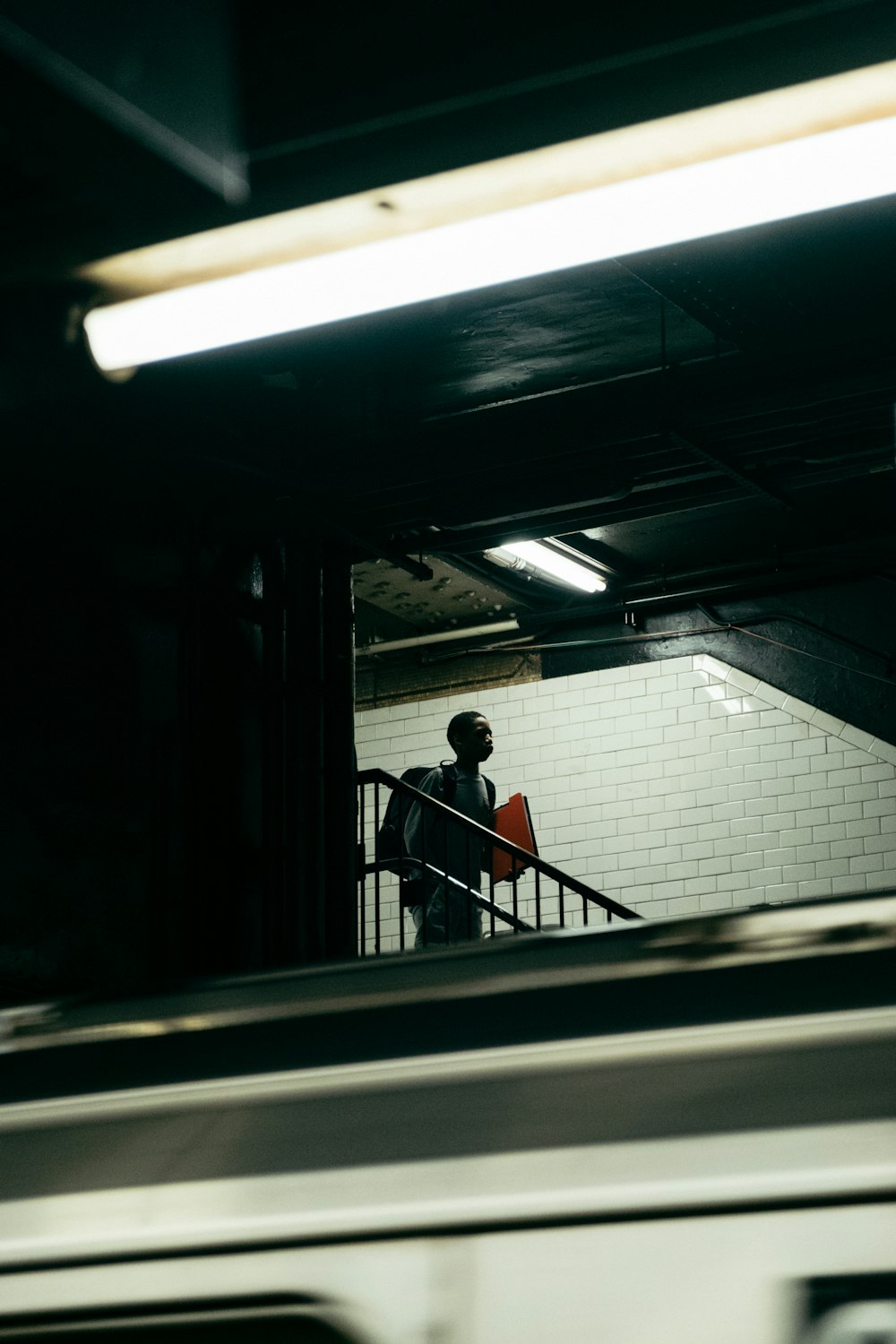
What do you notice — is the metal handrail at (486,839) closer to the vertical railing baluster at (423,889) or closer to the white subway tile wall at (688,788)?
the vertical railing baluster at (423,889)

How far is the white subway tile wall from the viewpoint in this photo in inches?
453

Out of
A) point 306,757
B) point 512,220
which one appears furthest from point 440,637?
point 512,220

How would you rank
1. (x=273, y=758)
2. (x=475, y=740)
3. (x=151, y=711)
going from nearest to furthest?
(x=151, y=711) → (x=273, y=758) → (x=475, y=740)

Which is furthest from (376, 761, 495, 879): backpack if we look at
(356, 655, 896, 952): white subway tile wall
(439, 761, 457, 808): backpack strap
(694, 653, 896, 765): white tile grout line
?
(694, 653, 896, 765): white tile grout line

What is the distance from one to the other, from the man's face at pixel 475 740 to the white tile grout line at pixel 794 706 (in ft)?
11.3

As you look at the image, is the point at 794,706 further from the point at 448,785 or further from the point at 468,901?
the point at 468,901

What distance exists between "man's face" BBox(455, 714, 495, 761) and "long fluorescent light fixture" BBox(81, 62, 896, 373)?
495cm

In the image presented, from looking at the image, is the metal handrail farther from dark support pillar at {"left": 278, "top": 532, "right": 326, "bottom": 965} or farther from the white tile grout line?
the white tile grout line

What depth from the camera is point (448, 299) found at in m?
6.54

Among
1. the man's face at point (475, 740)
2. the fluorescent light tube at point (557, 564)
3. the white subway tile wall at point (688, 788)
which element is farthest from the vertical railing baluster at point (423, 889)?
the white subway tile wall at point (688, 788)

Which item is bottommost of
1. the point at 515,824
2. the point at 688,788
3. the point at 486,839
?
the point at 486,839

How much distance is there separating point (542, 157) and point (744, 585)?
27.9 ft

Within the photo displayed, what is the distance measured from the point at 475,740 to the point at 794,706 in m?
3.60

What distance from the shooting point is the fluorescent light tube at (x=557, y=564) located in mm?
11016
